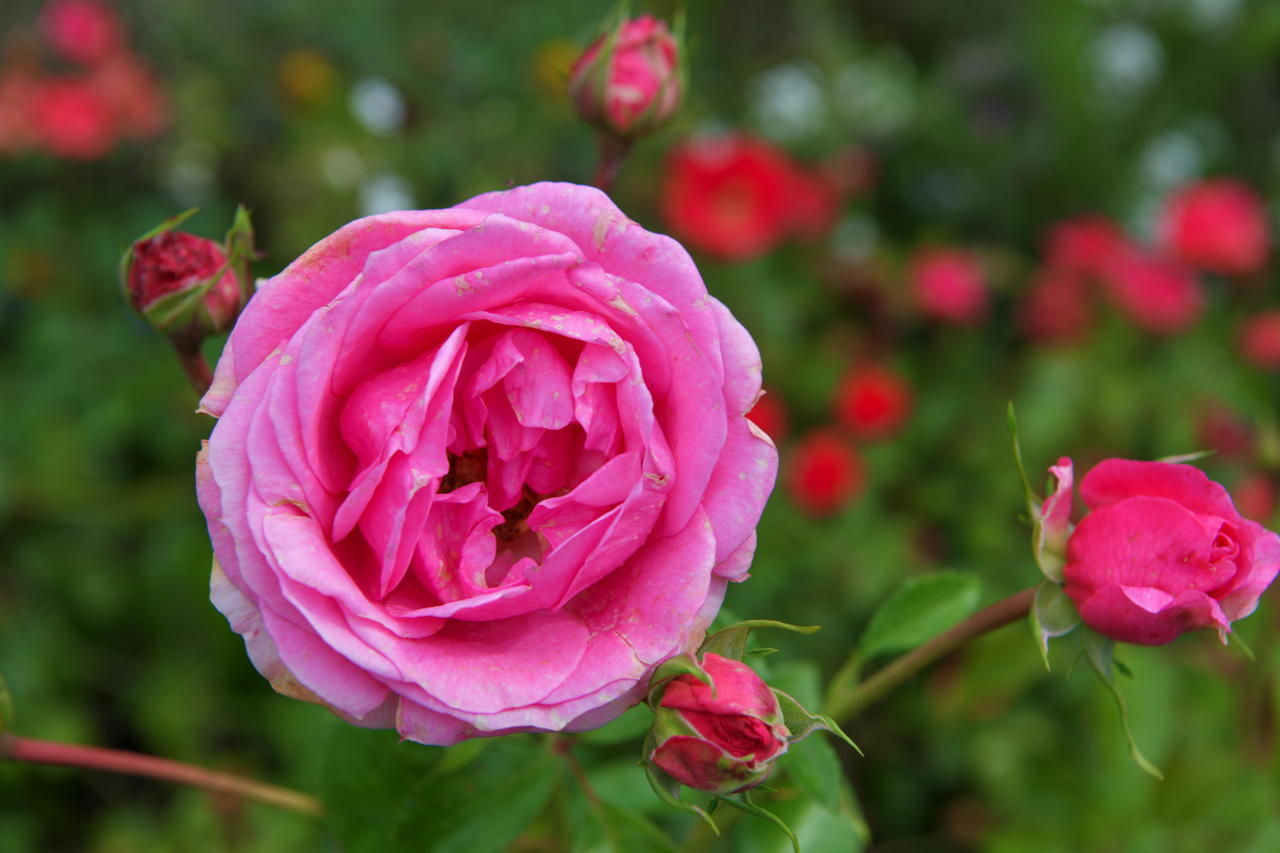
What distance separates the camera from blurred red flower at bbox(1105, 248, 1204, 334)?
2.16 meters

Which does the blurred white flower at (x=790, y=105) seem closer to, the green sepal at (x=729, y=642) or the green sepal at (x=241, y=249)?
the green sepal at (x=241, y=249)

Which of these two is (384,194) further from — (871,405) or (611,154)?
(611,154)

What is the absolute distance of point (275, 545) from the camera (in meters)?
0.54

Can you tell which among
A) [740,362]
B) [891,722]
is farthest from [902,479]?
[740,362]

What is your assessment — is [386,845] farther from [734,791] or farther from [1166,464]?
[1166,464]

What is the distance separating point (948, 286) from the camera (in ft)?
7.36

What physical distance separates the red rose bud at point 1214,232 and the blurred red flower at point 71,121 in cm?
233

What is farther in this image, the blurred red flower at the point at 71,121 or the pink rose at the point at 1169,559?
the blurred red flower at the point at 71,121

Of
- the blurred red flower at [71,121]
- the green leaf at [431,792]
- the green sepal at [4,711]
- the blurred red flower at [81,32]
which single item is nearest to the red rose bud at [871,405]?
the green leaf at [431,792]

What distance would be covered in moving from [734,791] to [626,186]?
77.6 inches

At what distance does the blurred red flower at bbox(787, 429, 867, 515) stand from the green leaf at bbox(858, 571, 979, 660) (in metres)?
0.96

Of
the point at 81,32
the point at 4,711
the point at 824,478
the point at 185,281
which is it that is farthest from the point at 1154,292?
the point at 81,32

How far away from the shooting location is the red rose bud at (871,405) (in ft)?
6.50

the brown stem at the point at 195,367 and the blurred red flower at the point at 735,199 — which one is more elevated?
the brown stem at the point at 195,367
